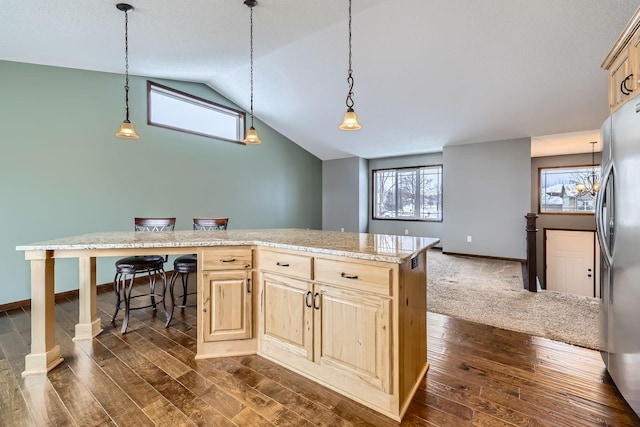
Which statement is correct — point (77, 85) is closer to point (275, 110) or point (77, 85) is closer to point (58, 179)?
point (58, 179)

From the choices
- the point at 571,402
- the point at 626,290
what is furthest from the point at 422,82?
the point at 571,402

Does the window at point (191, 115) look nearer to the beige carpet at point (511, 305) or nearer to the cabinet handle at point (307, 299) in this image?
the cabinet handle at point (307, 299)

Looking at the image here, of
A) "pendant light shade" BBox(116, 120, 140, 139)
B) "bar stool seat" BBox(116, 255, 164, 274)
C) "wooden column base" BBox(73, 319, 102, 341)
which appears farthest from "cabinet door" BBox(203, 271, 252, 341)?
"pendant light shade" BBox(116, 120, 140, 139)

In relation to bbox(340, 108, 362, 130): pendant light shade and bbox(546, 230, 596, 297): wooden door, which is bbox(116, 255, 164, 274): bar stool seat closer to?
bbox(340, 108, 362, 130): pendant light shade

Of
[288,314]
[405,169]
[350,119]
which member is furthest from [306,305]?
[405,169]

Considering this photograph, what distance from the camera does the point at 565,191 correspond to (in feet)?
22.6

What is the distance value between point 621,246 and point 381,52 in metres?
3.20

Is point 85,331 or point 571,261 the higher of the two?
point 85,331

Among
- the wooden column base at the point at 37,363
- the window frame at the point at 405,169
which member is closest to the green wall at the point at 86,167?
the wooden column base at the point at 37,363

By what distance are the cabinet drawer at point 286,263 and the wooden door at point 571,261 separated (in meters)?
7.86

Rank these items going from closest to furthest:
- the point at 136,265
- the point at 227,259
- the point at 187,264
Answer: the point at 227,259 → the point at 136,265 → the point at 187,264

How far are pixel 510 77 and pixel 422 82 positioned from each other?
109 cm

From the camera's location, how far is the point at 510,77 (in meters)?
3.69

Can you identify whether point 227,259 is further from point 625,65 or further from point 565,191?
point 565,191
